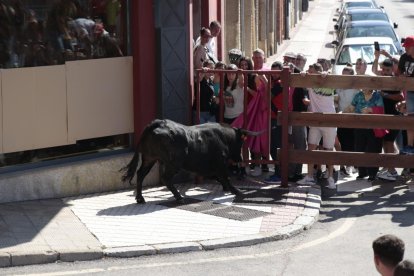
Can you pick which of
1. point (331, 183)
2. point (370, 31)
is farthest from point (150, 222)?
point (370, 31)

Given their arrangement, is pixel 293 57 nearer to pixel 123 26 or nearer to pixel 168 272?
pixel 123 26

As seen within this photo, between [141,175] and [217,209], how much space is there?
1.05 meters

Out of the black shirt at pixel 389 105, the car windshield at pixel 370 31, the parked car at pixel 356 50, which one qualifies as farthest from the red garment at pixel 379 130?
the car windshield at pixel 370 31

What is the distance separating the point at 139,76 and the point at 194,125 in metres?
0.97

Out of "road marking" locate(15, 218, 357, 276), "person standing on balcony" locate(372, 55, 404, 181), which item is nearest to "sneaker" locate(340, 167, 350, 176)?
"person standing on balcony" locate(372, 55, 404, 181)

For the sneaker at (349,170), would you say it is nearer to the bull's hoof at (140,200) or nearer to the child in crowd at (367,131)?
the child in crowd at (367,131)

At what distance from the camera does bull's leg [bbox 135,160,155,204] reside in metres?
12.1

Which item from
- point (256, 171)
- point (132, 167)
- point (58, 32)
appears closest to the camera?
point (132, 167)

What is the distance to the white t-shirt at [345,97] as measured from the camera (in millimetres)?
14484

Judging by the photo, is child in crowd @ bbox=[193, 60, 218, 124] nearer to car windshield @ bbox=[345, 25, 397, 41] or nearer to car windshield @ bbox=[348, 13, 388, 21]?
car windshield @ bbox=[345, 25, 397, 41]

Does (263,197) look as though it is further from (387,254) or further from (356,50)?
(356,50)

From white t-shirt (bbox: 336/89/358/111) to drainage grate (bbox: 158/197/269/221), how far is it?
3.23m

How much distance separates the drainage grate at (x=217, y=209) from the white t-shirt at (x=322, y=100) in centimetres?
215

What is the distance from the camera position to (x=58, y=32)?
492 inches
